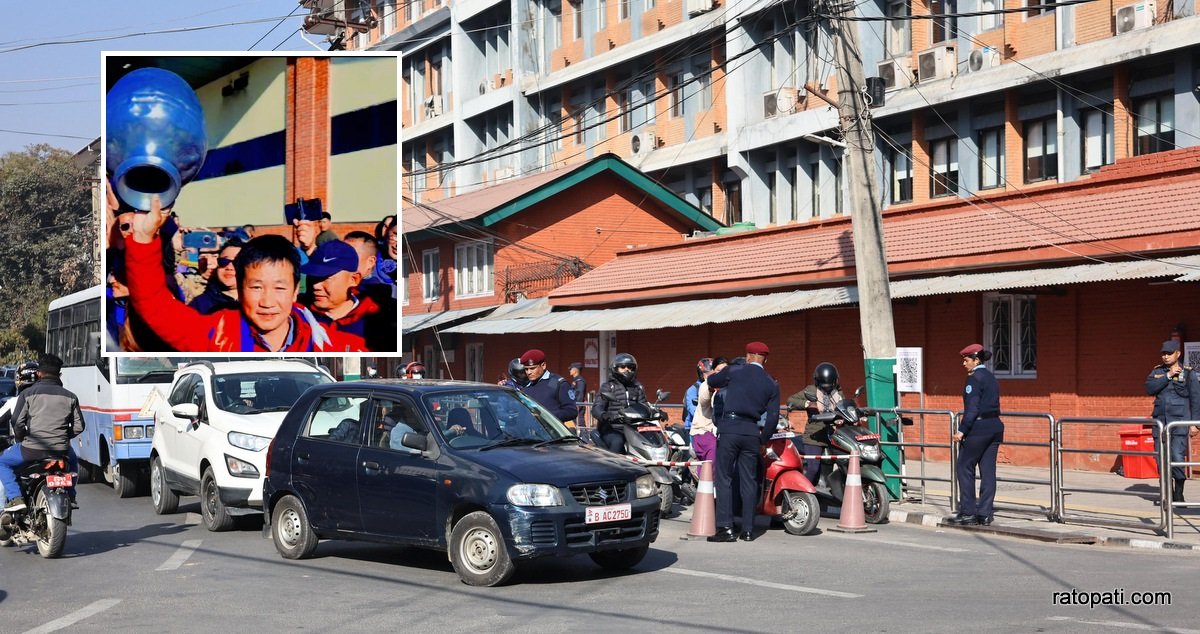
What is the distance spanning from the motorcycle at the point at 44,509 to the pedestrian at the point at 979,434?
27.7 ft

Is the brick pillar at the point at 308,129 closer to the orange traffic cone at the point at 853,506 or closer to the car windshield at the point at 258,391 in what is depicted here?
the car windshield at the point at 258,391

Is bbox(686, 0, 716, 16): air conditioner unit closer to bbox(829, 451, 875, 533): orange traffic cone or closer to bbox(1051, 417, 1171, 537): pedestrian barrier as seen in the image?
bbox(1051, 417, 1171, 537): pedestrian barrier

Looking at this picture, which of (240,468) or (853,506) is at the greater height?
(240,468)

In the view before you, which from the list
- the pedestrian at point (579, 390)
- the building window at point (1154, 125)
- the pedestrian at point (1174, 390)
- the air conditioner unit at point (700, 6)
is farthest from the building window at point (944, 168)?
the pedestrian at point (1174, 390)

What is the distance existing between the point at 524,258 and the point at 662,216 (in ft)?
13.7

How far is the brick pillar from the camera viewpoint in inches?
734

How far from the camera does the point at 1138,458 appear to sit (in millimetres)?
18516

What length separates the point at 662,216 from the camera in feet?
125

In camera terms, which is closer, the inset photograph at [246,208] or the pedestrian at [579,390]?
the pedestrian at [579,390]

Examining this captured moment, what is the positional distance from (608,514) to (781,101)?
26974mm

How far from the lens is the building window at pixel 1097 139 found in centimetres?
2817

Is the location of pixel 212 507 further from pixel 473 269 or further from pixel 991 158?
pixel 473 269

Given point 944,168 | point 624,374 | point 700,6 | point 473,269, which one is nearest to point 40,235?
point 473,269

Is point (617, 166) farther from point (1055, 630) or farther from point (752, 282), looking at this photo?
point (1055, 630)
